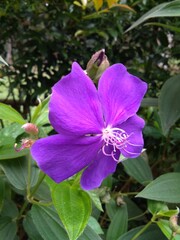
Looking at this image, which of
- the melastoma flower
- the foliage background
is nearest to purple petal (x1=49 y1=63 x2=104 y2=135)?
the melastoma flower

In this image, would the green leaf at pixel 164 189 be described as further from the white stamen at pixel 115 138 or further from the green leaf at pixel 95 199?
the white stamen at pixel 115 138

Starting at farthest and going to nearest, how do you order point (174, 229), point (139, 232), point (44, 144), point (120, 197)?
point (120, 197)
point (139, 232)
point (174, 229)
point (44, 144)

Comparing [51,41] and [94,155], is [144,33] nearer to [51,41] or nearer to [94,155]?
[51,41]

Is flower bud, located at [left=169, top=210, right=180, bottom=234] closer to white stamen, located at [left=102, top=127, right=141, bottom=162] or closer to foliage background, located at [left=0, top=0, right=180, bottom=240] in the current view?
white stamen, located at [left=102, top=127, right=141, bottom=162]

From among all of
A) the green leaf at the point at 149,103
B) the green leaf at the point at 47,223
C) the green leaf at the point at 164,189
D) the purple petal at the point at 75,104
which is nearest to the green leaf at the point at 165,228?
the green leaf at the point at 164,189

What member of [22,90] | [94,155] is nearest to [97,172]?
[94,155]
